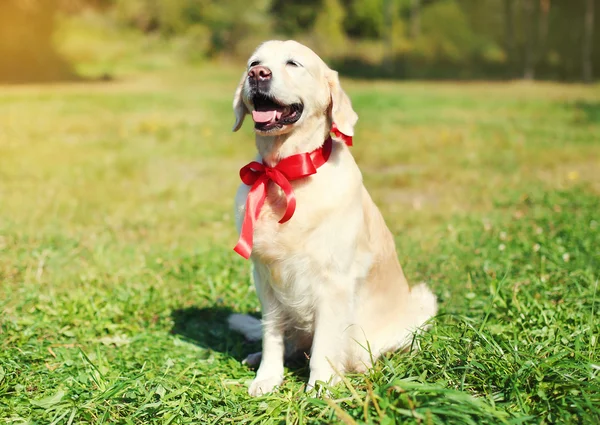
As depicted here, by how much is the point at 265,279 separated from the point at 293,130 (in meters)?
Answer: 0.65

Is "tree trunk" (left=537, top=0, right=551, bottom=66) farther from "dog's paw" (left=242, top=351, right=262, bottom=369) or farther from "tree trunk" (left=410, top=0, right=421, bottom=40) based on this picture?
"dog's paw" (left=242, top=351, right=262, bottom=369)

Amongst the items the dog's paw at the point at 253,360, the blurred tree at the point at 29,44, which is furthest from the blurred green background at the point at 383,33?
the dog's paw at the point at 253,360

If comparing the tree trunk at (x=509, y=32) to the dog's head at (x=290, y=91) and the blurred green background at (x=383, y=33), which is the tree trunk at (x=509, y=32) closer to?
the blurred green background at (x=383, y=33)

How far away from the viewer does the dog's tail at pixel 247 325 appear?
3.36m

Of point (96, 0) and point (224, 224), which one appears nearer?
point (224, 224)

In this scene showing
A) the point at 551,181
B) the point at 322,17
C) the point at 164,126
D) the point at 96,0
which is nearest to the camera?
the point at 551,181

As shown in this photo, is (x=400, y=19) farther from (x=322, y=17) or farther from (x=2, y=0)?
(x=2, y=0)

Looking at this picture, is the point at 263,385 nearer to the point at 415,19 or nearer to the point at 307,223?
the point at 307,223

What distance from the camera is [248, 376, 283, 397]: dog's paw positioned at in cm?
268

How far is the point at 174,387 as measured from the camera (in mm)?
2621

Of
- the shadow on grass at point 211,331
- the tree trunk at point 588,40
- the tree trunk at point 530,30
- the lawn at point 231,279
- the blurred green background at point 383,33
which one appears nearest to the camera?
the lawn at point 231,279

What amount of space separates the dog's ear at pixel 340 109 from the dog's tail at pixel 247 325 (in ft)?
3.81

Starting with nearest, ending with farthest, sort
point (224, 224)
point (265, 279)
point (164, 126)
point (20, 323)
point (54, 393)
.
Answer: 1. point (54, 393)
2. point (265, 279)
3. point (20, 323)
4. point (224, 224)
5. point (164, 126)

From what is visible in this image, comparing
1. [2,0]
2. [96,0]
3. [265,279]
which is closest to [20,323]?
[265,279]
